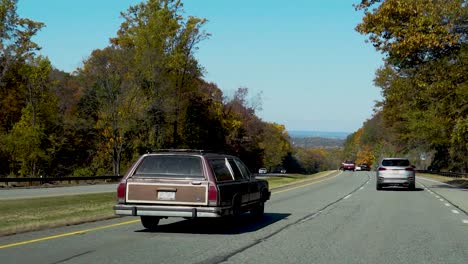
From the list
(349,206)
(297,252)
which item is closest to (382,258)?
(297,252)

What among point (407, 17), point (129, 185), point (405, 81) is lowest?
point (129, 185)

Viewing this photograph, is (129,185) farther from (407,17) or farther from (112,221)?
(407,17)

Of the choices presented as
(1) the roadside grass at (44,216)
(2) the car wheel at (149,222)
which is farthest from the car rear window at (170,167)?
(1) the roadside grass at (44,216)

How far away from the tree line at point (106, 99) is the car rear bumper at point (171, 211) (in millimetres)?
38195

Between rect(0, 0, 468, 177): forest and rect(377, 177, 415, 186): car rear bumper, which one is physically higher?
rect(0, 0, 468, 177): forest

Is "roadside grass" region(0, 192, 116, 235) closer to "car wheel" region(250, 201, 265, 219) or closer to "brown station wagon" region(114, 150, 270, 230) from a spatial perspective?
"brown station wagon" region(114, 150, 270, 230)

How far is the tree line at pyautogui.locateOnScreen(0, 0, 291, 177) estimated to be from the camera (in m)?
48.6

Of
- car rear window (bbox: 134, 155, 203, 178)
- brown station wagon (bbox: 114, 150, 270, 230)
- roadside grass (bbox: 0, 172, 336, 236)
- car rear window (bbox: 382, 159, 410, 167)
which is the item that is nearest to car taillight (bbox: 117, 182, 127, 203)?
brown station wagon (bbox: 114, 150, 270, 230)

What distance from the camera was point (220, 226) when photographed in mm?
13555

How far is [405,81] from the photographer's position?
3141cm

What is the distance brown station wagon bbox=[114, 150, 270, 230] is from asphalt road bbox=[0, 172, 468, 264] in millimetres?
533

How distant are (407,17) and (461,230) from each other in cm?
1665

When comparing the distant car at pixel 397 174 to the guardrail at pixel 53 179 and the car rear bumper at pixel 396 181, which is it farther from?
the guardrail at pixel 53 179

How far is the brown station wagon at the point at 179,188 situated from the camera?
38.3 ft
